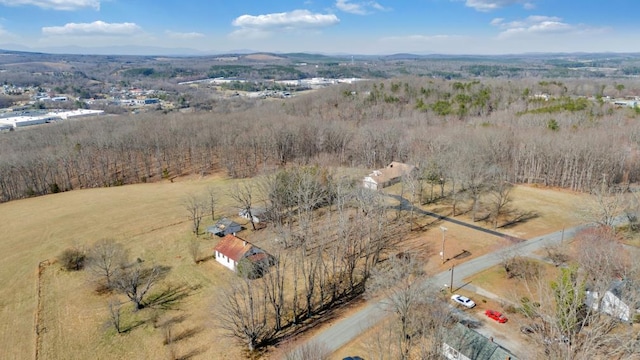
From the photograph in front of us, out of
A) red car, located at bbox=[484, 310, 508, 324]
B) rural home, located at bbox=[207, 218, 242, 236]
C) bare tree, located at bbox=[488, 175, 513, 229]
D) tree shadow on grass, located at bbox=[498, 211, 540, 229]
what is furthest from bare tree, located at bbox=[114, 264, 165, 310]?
tree shadow on grass, located at bbox=[498, 211, 540, 229]

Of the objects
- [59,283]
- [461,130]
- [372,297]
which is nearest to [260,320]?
[372,297]

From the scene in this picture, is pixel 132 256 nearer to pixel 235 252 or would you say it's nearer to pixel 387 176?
pixel 235 252

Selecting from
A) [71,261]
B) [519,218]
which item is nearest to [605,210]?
[519,218]

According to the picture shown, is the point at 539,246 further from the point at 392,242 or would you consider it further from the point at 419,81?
the point at 419,81

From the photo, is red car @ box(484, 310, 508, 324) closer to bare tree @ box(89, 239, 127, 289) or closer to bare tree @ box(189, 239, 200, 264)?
bare tree @ box(189, 239, 200, 264)

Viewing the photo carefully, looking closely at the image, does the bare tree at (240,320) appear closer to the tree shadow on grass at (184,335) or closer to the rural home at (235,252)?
the tree shadow on grass at (184,335)
